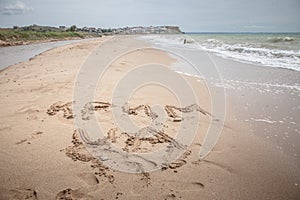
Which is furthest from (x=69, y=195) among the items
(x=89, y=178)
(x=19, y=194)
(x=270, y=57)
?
(x=270, y=57)

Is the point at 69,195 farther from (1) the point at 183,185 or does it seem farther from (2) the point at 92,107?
(2) the point at 92,107

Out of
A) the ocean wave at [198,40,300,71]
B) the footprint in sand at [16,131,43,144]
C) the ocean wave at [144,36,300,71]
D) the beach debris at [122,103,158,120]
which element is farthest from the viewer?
the ocean wave at [144,36,300,71]

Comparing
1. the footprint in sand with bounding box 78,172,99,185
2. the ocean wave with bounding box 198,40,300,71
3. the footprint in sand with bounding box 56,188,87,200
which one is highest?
the ocean wave with bounding box 198,40,300,71

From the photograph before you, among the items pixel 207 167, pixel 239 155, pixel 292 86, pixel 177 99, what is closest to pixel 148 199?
pixel 207 167

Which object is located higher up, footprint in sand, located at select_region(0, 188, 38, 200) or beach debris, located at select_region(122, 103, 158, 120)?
beach debris, located at select_region(122, 103, 158, 120)

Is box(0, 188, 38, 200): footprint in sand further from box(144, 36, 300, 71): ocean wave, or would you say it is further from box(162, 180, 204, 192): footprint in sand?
box(144, 36, 300, 71): ocean wave

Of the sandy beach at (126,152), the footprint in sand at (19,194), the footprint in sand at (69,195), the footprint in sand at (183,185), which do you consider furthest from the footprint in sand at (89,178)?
the footprint in sand at (183,185)

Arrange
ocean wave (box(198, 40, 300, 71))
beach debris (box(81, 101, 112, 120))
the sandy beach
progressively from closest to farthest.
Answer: the sandy beach → beach debris (box(81, 101, 112, 120)) → ocean wave (box(198, 40, 300, 71))

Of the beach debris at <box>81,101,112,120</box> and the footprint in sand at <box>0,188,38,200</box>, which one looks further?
the beach debris at <box>81,101,112,120</box>

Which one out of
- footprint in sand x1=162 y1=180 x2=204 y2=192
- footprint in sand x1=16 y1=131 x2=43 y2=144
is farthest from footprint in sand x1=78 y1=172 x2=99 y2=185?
footprint in sand x1=16 y1=131 x2=43 y2=144

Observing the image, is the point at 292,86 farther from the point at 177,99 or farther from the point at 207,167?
the point at 207,167

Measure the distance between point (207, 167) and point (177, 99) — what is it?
2.61m

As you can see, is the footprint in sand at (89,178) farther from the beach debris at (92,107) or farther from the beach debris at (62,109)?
the beach debris at (62,109)

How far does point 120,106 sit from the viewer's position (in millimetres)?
4312
